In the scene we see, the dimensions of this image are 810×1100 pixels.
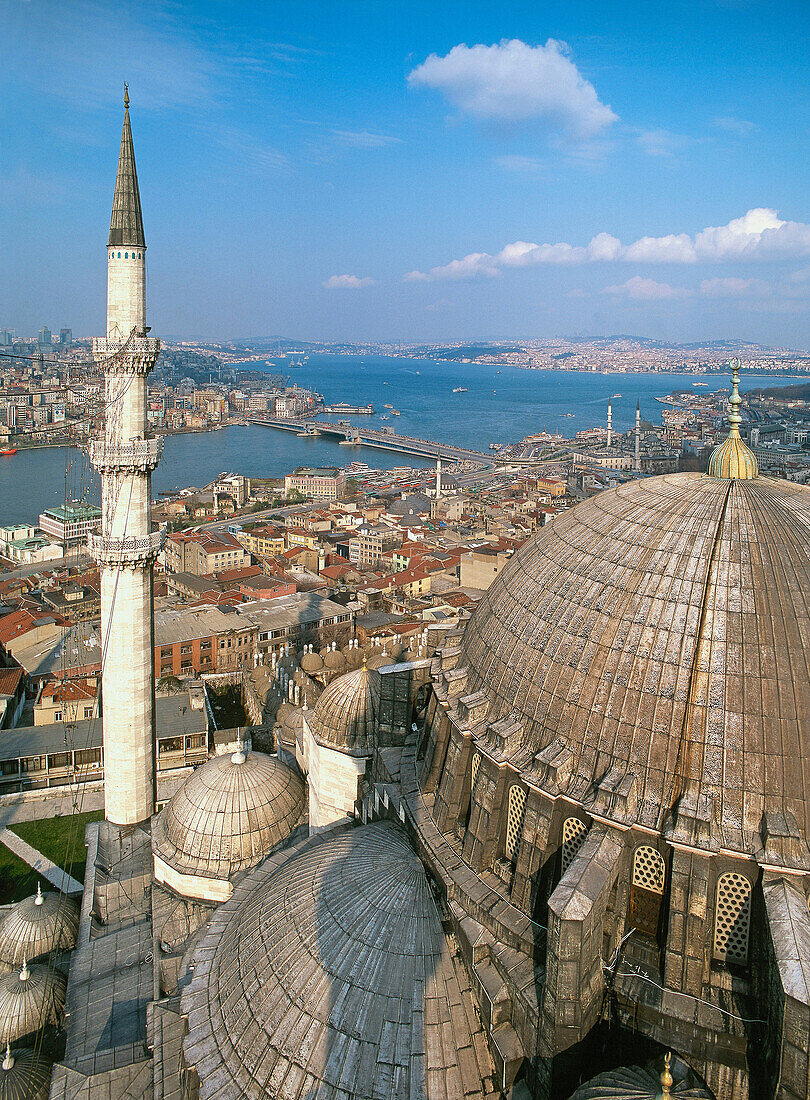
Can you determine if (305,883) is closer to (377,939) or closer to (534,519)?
(377,939)

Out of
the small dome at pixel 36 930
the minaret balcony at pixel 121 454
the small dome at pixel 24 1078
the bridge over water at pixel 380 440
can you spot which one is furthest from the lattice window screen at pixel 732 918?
the bridge over water at pixel 380 440

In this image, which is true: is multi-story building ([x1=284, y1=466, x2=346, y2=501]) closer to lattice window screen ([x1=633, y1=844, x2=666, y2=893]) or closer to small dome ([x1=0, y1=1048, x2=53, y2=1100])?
small dome ([x1=0, y1=1048, x2=53, y2=1100])

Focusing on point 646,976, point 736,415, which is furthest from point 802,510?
point 646,976

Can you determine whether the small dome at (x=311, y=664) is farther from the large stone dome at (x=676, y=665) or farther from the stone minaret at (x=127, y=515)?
the large stone dome at (x=676, y=665)

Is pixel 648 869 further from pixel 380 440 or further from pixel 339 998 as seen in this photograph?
pixel 380 440

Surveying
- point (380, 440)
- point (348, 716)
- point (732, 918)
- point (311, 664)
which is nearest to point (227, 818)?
point (348, 716)
